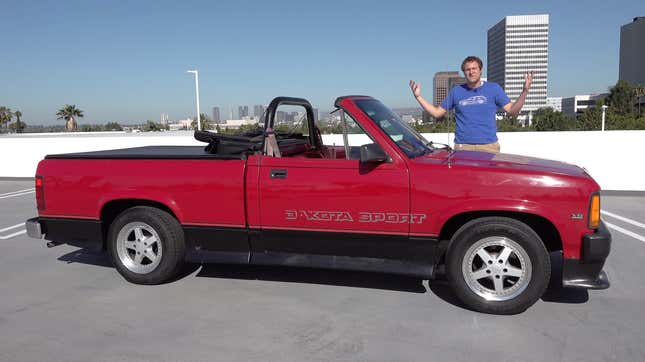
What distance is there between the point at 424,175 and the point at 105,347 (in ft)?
8.56

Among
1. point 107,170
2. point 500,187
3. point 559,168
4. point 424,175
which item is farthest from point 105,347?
point 559,168

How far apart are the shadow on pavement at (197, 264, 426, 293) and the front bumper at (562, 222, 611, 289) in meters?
1.24

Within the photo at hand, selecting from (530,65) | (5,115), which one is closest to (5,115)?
(5,115)

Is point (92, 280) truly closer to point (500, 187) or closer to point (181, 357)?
point (181, 357)

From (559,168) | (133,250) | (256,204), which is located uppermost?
(559,168)

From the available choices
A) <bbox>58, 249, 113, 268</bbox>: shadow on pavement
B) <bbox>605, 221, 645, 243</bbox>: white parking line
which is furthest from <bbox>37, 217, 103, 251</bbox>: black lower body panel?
<bbox>605, 221, 645, 243</bbox>: white parking line

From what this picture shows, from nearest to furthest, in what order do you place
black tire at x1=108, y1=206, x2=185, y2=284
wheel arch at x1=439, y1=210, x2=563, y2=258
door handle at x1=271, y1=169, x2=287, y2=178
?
wheel arch at x1=439, y1=210, x2=563, y2=258, door handle at x1=271, y1=169, x2=287, y2=178, black tire at x1=108, y1=206, x2=185, y2=284

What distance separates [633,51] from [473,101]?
471ft

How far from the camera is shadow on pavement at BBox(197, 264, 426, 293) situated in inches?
183

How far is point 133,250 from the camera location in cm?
472

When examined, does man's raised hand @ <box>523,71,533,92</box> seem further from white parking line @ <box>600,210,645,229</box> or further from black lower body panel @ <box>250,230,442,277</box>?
white parking line @ <box>600,210,645,229</box>

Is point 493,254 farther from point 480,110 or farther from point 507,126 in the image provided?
point 507,126

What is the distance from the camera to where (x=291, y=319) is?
3.88 metres

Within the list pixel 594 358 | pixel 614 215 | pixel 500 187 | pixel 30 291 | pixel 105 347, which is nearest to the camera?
pixel 594 358
